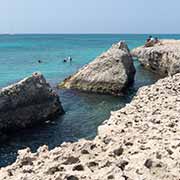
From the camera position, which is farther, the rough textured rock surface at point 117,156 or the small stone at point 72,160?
the small stone at point 72,160

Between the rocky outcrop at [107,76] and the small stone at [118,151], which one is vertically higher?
the small stone at [118,151]

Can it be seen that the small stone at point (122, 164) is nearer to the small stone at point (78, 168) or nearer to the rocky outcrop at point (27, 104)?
the small stone at point (78, 168)

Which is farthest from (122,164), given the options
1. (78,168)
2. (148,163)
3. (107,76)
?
(107,76)

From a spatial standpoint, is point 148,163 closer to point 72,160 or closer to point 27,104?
point 72,160

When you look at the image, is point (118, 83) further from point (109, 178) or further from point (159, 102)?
point (109, 178)

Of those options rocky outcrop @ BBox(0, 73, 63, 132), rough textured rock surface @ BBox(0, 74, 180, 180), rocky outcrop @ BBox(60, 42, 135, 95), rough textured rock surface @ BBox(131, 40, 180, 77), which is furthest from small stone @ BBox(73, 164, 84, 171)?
rough textured rock surface @ BBox(131, 40, 180, 77)

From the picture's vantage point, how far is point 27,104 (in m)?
27.6

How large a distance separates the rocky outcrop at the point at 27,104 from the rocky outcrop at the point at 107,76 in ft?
28.2

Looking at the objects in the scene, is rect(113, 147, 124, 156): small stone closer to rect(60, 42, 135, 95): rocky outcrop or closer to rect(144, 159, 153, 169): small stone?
rect(144, 159, 153, 169): small stone

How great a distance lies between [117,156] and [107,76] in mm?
26227

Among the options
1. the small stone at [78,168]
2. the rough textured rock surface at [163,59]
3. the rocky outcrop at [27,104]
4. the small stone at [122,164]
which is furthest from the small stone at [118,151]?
the rough textured rock surface at [163,59]

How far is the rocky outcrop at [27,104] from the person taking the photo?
26.0 metres

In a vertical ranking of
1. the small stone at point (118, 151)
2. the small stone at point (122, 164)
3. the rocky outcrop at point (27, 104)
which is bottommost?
the rocky outcrop at point (27, 104)

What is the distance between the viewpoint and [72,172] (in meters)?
10.1
